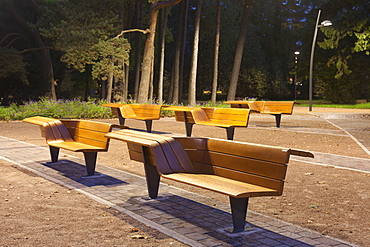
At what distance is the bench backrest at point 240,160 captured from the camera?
4688 millimetres

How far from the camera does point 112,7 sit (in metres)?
29.5

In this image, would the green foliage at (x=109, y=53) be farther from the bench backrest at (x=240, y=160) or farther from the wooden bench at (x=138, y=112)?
the bench backrest at (x=240, y=160)

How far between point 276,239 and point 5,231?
8.92 feet

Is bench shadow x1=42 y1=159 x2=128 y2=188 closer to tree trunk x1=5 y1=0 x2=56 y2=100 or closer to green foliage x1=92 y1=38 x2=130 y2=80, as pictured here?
green foliage x1=92 y1=38 x2=130 y2=80

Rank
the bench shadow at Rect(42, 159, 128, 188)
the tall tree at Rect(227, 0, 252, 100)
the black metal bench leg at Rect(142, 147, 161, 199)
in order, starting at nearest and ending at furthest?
the black metal bench leg at Rect(142, 147, 161, 199)
the bench shadow at Rect(42, 159, 128, 188)
the tall tree at Rect(227, 0, 252, 100)

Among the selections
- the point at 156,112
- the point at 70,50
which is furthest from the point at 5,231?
the point at 70,50

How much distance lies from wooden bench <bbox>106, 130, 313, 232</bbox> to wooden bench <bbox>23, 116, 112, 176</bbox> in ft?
3.82

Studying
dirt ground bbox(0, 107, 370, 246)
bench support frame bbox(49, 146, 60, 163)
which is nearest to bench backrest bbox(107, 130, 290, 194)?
dirt ground bbox(0, 107, 370, 246)

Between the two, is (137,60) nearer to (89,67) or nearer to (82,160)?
(89,67)

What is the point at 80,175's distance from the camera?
7637mm

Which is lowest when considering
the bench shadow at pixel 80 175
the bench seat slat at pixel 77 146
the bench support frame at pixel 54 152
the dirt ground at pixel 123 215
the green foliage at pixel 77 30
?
the bench shadow at pixel 80 175

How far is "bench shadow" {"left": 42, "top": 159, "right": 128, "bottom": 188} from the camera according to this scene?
7.04m

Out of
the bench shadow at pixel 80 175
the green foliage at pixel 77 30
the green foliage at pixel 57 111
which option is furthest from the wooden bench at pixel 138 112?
the green foliage at pixel 77 30

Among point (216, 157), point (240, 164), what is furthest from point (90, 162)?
point (240, 164)
